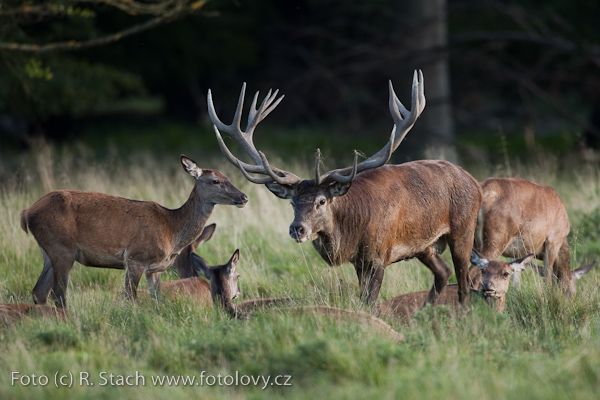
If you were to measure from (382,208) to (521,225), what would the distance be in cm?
167

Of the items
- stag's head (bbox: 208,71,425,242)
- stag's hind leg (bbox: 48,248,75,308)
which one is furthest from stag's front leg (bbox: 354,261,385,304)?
stag's hind leg (bbox: 48,248,75,308)

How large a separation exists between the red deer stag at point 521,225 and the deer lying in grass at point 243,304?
6.76 ft

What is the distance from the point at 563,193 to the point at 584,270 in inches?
146

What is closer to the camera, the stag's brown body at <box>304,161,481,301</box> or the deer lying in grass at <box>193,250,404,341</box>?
the deer lying in grass at <box>193,250,404,341</box>

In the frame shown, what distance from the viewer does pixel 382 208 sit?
6.33 meters

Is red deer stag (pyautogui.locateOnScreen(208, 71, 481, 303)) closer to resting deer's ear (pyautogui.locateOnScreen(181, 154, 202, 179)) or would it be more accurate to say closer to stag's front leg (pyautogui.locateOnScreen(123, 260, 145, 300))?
resting deer's ear (pyautogui.locateOnScreen(181, 154, 202, 179))

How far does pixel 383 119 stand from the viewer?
69.2 feet

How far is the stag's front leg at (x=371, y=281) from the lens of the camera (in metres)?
6.25

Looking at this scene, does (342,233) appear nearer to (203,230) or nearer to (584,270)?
(203,230)

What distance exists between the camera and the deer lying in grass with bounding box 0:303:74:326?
5.60 m

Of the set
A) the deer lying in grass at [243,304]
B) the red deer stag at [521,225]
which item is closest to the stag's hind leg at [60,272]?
the deer lying in grass at [243,304]

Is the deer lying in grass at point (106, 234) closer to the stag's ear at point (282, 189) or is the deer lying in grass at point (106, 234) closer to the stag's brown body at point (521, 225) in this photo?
the stag's ear at point (282, 189)

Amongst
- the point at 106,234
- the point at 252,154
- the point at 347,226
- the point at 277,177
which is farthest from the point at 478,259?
the point at 106,234

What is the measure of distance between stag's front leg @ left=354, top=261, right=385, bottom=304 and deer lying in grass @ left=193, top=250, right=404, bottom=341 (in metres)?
0.60
